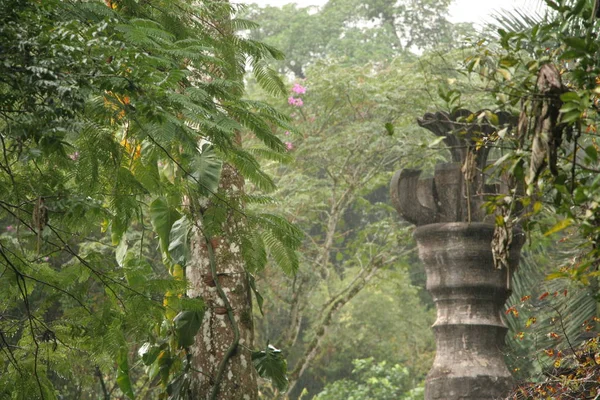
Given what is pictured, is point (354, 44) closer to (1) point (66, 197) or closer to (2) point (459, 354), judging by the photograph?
(2) point (459, 354)

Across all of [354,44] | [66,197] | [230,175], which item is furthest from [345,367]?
[66,197]

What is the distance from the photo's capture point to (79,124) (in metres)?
3.28

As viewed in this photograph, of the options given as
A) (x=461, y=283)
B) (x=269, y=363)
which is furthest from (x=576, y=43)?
(x=461, y=283)

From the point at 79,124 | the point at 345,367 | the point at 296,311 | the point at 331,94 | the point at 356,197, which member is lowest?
the point at 345,367

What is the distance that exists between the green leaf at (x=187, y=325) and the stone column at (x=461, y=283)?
7.53 ft

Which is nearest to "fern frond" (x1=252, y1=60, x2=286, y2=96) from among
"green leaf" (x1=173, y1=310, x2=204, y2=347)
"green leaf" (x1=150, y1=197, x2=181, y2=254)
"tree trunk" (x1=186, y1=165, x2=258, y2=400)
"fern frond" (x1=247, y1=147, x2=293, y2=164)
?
"fern frond" (x1=247, y1=147, x2=293, y2=164)

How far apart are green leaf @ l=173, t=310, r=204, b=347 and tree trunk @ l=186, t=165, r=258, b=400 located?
15 cm

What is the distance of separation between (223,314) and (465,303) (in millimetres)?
2272

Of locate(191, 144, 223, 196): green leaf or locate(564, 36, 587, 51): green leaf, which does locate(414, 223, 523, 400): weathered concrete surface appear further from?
locate(564, 36, 587, 51): green leaf

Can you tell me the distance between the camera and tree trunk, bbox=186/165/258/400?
5.09 metres

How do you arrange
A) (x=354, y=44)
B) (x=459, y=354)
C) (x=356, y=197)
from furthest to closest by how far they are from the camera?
(x=354, y=44) → (x=356, y=197) → (x=459, y=354)

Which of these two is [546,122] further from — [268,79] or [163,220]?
[163,220]

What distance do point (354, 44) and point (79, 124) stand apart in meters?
20.1

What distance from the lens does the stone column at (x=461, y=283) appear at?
6.51m
